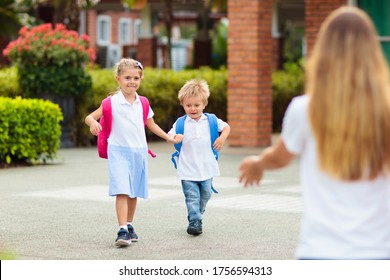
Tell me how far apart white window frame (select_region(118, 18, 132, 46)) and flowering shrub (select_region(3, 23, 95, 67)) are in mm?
35715

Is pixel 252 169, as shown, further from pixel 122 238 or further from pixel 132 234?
pixel 132 234

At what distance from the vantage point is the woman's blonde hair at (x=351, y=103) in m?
3.90

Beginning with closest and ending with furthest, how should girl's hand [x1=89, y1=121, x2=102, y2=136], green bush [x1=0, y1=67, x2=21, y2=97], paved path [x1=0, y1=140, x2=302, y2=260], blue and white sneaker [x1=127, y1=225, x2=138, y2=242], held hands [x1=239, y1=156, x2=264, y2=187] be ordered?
Answer: held hands [x1=239, y1=156, x2=264, y2=187], girl's hand [x1=89, y1=121, x2=102, y2=136], paved path [x1=0, y1=140, x2=302, y2=260], blue and white sneaker [x1=127, y1=225, x2=138, y2=242], green bush [x1=0, y1=67, x2=21, y2=97]

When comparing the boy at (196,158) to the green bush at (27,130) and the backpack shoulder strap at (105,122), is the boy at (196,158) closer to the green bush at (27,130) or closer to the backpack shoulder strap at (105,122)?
the backpack shoulder strap at (105,122)

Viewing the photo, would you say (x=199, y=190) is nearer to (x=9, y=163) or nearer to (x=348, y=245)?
(x=348, y=245)

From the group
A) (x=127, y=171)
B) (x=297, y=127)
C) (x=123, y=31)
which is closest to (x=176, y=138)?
(x=127, y=171)

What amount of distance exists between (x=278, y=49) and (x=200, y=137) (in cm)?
3044

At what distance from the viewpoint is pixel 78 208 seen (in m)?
10.9

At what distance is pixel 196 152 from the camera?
355 inches

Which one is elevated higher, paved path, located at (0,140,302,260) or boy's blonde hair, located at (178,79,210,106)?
boy's blonde hair, located at (178,79,210,106)

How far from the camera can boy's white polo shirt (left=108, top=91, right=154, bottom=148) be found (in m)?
8.38

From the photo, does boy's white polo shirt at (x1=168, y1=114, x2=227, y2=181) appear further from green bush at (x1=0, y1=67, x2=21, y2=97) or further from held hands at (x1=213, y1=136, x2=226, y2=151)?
green bush at (x1=0, y1=67, x2=21, y2=97)

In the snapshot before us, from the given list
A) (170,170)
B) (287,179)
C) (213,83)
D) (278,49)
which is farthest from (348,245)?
(278,49)

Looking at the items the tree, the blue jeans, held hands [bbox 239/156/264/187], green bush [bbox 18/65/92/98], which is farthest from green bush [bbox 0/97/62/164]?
the tree
